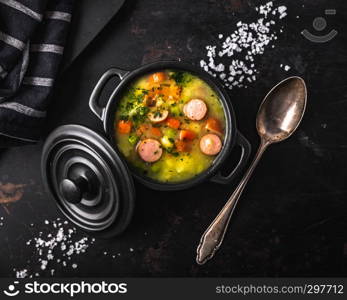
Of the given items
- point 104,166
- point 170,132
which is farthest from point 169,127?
point 104,166

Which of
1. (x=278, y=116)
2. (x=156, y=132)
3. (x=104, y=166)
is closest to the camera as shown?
(x=104, y=166)

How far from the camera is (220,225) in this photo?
6.52 ft

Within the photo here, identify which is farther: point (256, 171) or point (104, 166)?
point (256, 171)

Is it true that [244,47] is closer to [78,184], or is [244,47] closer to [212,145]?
[212,145]

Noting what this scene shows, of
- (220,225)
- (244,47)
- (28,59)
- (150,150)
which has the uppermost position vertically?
(244,47)

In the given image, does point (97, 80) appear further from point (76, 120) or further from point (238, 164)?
point (238, 164)

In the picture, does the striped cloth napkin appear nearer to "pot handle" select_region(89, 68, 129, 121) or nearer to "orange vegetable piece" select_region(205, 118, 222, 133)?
"pot handle" select_region(89, 68, 129, 121)

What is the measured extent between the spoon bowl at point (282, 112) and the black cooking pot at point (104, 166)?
0.56 feet

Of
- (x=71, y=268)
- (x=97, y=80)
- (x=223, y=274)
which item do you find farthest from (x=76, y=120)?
(x=223, y=274)

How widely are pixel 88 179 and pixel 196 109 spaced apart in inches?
19.0

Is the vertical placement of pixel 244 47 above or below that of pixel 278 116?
above

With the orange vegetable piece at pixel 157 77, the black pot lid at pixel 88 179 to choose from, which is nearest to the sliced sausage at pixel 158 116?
the orange vegetable piece at pixel 157 77

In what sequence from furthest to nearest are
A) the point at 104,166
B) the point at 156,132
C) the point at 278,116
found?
1. the point at 278,116
2. the point at 156,132
3. the point at 104,166

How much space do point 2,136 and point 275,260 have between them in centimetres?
122
